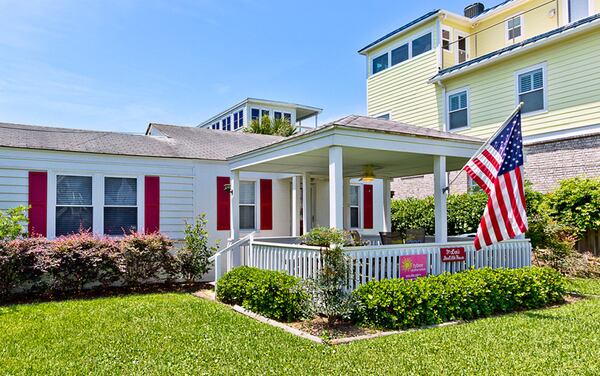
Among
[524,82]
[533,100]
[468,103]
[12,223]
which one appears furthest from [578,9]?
[12,223]

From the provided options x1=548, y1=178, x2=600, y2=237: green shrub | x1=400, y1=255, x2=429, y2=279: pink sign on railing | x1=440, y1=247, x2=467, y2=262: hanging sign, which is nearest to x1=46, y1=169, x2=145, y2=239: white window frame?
x1=400, y1=255, x2=429, y2=279: pink sign on railing

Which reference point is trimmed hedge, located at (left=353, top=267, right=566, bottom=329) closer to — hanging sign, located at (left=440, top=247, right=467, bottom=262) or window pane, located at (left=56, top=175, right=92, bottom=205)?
hanging sign, located at (left=440, top=247, right=467, bottom=262)

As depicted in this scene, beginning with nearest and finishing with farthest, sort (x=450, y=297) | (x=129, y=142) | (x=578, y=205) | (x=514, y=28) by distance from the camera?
(x=450, y=297) < (x=578, y=205) < (x=129, y=142) < (x=514, y=28)

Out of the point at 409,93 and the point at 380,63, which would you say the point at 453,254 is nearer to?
the point at 409,93

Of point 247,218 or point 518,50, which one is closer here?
point 247,218

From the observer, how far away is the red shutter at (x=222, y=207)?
38.2 ft

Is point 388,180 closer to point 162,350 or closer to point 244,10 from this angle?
point 244,10

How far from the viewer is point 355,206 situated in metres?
14.1

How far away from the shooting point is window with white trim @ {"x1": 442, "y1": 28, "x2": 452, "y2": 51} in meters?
17.1

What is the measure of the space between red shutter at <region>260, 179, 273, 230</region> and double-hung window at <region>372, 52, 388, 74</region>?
9991 millimetres

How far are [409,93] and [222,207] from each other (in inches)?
407

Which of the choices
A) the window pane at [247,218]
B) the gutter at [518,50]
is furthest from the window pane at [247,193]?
the gutter at [518,50]

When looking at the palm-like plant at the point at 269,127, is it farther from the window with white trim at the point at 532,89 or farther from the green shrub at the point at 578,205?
the green shrub at the point at 578,205

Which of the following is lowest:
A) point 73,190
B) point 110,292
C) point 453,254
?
point 110,292
